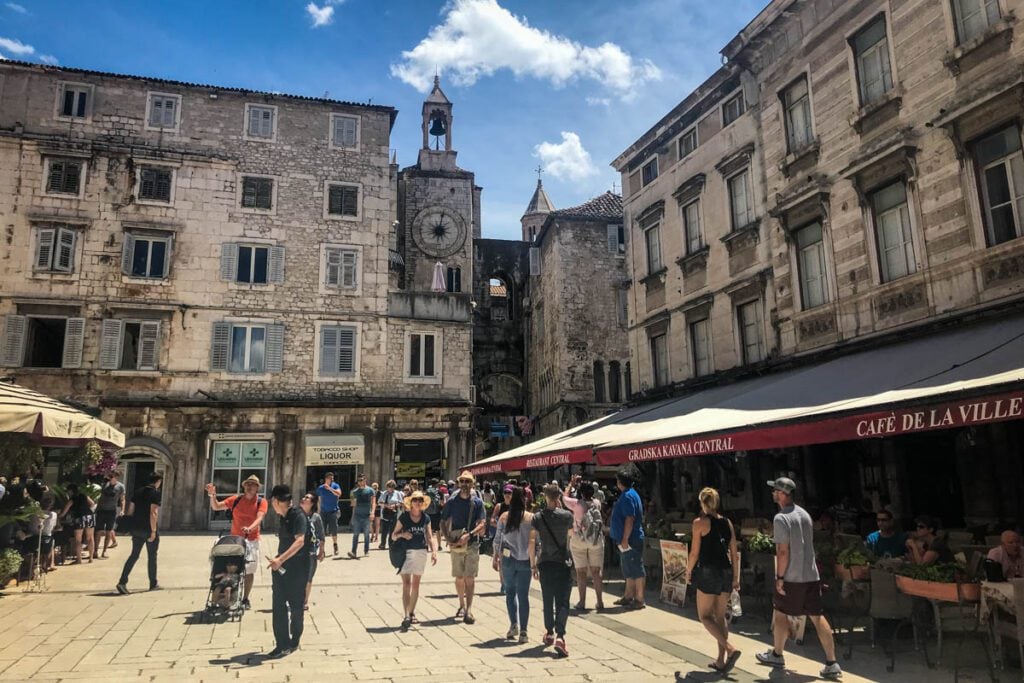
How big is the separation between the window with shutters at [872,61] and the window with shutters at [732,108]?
368 centimetres

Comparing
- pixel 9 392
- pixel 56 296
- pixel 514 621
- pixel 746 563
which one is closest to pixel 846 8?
pixel 746 563

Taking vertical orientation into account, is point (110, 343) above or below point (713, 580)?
above

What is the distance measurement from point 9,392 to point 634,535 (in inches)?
363

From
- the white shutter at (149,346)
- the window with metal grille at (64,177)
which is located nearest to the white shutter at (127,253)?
the white shutter at (149,346)

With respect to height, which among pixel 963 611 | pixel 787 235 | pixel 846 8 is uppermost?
pixel 846 8

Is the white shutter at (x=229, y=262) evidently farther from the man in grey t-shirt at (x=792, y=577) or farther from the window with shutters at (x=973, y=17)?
the man in grey t-shirt at (x=792, y=577)

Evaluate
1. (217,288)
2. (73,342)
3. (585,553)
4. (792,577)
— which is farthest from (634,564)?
(73,342)

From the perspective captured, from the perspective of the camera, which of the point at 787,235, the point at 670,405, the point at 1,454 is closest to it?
the point at 1,454

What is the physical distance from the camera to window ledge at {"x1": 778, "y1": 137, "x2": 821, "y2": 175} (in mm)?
13641

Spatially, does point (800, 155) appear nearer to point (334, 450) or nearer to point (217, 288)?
point (334, 450)

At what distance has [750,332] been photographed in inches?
627

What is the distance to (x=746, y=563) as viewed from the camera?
364 inches

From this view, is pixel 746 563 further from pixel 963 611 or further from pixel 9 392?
Answer: pixel 9 392

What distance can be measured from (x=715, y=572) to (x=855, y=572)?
7.72 ft
